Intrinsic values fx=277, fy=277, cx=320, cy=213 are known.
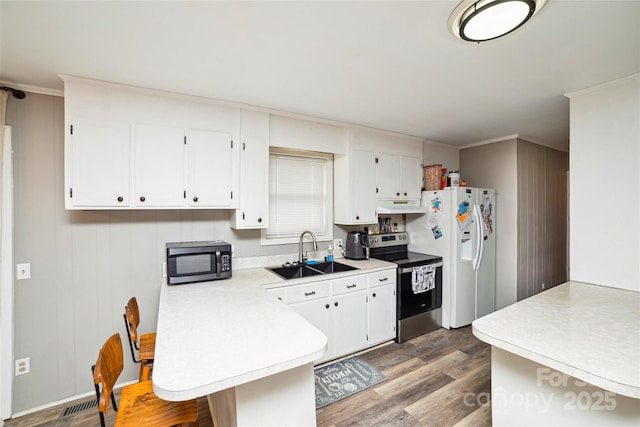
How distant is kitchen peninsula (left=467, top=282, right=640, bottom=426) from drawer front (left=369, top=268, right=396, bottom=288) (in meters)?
1.40

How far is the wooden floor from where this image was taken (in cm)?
198

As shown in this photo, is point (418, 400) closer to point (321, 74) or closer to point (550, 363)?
point (550, 363)

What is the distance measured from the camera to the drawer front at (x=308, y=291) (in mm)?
2449

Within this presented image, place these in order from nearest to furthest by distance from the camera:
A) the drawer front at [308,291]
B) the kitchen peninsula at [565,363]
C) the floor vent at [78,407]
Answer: the kitchen peninsula at [565,363] < the floor vent at [78,407] < the drawer front at [308,291]

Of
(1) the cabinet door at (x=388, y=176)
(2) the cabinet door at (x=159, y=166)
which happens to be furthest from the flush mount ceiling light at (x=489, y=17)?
(2) the cabinet door at (x=159, y=166)

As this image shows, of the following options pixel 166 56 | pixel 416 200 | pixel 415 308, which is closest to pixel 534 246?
pixel 416 200

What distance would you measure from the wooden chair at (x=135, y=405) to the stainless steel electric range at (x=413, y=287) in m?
2.38

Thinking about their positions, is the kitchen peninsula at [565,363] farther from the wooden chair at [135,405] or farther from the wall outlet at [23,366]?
the wall outlet at [23,366]

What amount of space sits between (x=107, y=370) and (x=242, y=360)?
0.62m

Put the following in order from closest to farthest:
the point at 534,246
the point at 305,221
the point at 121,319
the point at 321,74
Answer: the point at 321,74
the point at 121,319
the point at 305,221
the point at 534,246

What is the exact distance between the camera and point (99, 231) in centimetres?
229

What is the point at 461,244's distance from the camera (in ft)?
11.2

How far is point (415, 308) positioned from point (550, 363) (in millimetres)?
2169

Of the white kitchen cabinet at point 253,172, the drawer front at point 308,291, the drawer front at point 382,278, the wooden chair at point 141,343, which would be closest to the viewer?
the wooden chair at point 141,343
